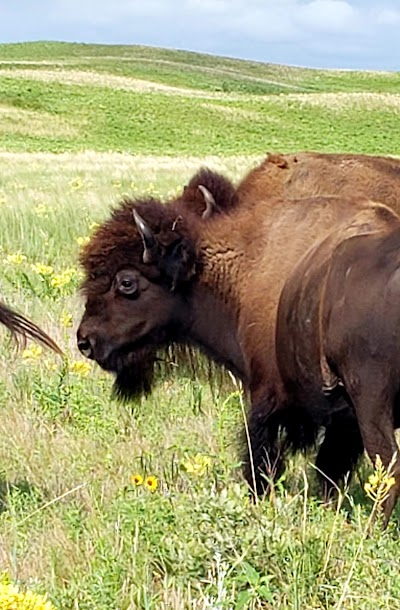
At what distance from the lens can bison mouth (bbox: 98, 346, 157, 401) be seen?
205 inches

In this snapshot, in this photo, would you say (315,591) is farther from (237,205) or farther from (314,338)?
(237,205)

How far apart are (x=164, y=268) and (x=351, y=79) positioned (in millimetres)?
101192

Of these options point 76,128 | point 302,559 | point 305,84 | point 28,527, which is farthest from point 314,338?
point 305,84

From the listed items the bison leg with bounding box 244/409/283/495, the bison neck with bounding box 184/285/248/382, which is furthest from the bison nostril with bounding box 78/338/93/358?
the bison leg with bounding box 244/409/283/495

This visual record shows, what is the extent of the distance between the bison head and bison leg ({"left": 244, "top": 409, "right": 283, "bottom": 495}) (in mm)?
725

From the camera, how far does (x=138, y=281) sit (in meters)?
5.06

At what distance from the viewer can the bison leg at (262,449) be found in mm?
4562

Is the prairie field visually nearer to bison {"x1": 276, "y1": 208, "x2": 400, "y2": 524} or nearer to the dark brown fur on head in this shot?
bison {"x1": 276, "y1": 208, "x2": 400, "y2": 524}

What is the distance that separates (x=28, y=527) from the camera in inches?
161

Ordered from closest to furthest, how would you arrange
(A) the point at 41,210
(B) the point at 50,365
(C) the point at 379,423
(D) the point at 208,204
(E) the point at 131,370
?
(C) the point at 379,423, (D) the point at 208,204, (E) the point at 131,370, (B) the point at 50,365, (A) the point at 41,210

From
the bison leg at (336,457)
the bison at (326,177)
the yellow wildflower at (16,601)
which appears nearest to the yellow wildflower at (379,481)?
the bison leg at (336,457)

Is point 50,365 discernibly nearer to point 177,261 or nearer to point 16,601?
point 177,261

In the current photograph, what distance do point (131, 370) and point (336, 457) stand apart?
1.12 metres

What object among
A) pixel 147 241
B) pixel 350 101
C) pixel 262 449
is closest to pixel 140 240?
pixel 147 241
